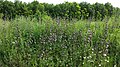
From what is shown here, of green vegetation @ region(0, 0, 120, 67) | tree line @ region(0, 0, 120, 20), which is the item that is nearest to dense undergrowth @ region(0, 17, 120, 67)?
green vegetation @ region(0, 0, 120, 67)

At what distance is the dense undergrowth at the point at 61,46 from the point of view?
5295 mm

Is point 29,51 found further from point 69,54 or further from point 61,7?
point 61,7

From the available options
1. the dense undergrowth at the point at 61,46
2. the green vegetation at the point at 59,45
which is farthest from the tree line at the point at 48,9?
the dense undergrowth at the point at 61,46

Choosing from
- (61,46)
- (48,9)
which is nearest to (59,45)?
(61,46)

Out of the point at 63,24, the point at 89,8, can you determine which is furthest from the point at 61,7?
the point at 63,24

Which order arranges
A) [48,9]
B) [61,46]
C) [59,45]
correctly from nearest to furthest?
[61,46] → [59,45] → [48,9]

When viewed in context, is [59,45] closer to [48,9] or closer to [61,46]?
[61,46]

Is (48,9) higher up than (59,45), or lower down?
lower down

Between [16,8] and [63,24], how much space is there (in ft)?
28.7

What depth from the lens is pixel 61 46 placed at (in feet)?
18.9

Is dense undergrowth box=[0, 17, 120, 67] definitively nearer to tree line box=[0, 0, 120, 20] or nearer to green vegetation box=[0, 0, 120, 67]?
green vegetation box=[0, 0, 120, 67]

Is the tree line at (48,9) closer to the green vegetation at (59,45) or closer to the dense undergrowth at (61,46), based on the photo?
the green vegetation at (59,45)

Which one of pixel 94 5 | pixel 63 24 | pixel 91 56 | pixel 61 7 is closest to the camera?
pixel 91 56

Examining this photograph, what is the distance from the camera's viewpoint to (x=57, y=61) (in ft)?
17.8
